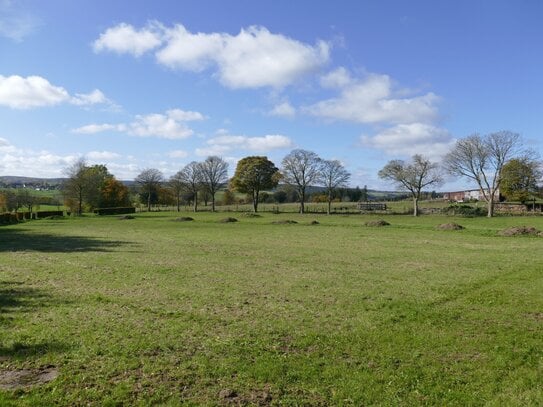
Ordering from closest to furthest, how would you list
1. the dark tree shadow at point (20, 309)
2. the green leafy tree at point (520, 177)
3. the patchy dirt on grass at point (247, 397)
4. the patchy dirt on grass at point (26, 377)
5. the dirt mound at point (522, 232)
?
the patchy dirt on grass at point (247, 397) < the patchy dirt on grass at point (26, 377) < the dark tree shadow at point (20, 309) < the dirt mound at point (522, 232) < the green leafy tree at point (520, 177)

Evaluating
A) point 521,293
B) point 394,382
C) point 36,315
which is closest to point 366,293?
point 521,293

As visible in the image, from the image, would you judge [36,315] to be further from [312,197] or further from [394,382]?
[312,197]

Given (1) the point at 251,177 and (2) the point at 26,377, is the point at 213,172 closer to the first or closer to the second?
(1) the point at 251,177

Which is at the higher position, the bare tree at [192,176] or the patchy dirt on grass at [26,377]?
the bare tree at [192,176]

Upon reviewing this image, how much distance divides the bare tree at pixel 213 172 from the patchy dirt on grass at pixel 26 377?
96127 millimetres

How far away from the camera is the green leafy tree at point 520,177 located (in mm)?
69812

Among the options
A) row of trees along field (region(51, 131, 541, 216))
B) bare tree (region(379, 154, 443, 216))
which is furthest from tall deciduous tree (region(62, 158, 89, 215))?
bare tree (region(379, 154, 443, 216))

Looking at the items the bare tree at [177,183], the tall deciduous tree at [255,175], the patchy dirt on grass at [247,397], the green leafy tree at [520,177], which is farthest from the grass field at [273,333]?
the bare tree at [177,183]

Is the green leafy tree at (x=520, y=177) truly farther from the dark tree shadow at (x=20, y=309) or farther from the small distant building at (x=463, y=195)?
the dark tree shadow at (x=20, y=309)

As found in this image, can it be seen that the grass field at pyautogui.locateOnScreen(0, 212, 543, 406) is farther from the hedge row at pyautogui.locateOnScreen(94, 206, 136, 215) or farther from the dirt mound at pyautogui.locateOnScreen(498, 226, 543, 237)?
the hedge row at pyautogui.locateOnScreen(94, 206, 136, 215)

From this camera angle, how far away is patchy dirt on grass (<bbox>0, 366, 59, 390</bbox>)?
6.97 meters

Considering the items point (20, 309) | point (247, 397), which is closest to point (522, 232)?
point (247, 397)

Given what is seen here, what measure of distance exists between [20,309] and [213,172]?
92.5 m

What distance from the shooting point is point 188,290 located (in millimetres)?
14609
